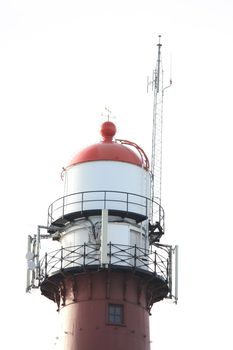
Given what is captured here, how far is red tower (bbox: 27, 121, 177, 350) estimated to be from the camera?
53312mm

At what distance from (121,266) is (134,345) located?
4.06m

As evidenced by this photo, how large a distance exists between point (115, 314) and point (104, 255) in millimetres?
3133

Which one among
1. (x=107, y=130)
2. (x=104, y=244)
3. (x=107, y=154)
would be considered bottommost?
(x=104, y=244)

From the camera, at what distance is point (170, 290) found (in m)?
55.8

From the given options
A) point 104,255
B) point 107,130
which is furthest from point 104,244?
point 107,130

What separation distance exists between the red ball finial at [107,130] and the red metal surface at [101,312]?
8.36 m

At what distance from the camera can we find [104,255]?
53.0 metres

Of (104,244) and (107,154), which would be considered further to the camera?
(107,154)

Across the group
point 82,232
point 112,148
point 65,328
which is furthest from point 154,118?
point 65,328

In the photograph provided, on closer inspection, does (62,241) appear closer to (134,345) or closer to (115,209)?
(115,209)

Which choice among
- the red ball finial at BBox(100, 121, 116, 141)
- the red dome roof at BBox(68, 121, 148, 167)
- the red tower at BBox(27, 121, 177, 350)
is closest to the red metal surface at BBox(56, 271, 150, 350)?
the red tower at BBox(27, 121, 177, 350)

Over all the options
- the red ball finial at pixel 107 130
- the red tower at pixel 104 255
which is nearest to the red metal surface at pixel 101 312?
the red tower at pixel 104 255

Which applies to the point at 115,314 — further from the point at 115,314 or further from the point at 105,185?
the point at 105,185

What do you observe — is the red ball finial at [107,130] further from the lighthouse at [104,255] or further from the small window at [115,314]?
the small window at [115,314]
